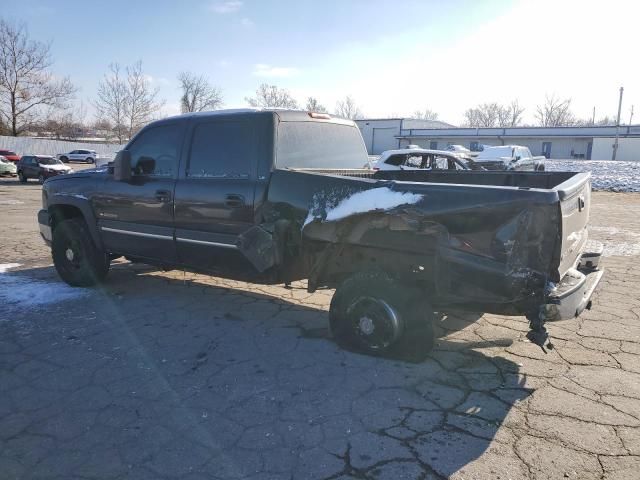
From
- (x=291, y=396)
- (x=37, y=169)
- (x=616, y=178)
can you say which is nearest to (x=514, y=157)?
(x=616, y=178)

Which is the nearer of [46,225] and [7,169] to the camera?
[46,225]

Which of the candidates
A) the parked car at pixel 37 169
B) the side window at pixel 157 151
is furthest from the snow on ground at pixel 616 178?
the parked car at pixel 37 169

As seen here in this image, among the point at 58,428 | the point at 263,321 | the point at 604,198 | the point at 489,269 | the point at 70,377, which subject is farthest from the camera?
the point at 604,198

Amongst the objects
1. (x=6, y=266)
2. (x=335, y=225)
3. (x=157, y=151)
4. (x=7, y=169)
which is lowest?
(x=6, y=266)

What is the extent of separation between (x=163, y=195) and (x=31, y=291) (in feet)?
7.54

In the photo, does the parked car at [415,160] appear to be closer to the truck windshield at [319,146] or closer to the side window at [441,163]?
the side window at [441,163]

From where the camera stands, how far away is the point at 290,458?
8.96 feet

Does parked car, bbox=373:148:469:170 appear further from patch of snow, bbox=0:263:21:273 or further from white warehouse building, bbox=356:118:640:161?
white warehouse building, bbox=356:118:640:161

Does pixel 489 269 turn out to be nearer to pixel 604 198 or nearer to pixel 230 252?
pixel 230 252

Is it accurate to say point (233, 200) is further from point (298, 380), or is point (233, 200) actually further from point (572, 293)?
point (572, 293)

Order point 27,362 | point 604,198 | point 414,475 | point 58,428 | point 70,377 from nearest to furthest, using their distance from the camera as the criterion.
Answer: point 414,475 < point 58,428 < point 70,377 < point 27,362 < point 604,198

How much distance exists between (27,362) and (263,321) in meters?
2.06

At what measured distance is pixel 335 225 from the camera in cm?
386

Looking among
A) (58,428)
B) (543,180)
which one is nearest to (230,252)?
(58,428)
